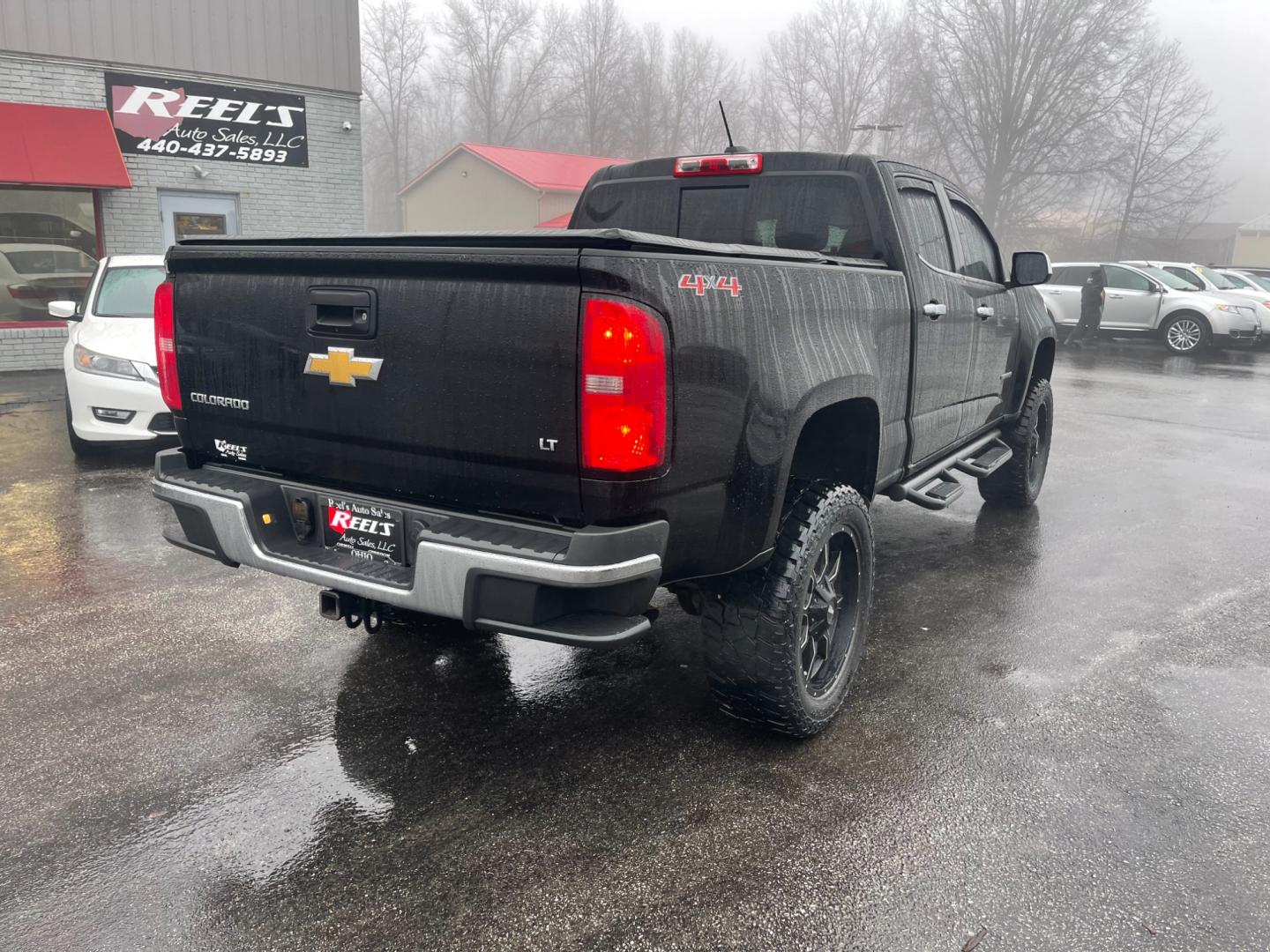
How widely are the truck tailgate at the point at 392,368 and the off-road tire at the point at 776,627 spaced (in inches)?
31.8

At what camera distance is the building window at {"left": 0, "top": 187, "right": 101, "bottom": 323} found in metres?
13.2

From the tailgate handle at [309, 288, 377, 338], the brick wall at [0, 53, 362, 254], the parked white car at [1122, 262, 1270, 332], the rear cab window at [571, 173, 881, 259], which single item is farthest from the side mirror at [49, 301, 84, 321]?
the parked white car at [1122, 262, 1270, 332]

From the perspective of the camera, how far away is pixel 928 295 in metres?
4.30

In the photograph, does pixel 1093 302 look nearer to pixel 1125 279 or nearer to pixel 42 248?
pixel 1125 279

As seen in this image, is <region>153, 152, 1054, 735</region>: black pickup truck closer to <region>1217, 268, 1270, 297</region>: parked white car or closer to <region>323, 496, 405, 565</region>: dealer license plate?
<region>323, 496, 405, 565</region>: dealer license plate

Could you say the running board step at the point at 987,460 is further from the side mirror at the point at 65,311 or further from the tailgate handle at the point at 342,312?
the side mirror at the point at 65,311

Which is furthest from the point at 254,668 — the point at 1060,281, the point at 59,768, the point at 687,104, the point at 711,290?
the point at 687,104

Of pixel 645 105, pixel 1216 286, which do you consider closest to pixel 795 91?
pixel 645 105

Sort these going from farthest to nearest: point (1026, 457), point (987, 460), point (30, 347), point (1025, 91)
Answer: point (1025, 91) → point (30, 347) → point (1026, 457) → point (987, 460)

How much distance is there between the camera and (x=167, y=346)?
3.46 metres

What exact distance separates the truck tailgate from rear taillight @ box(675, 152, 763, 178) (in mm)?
2060

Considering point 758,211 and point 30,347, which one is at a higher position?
point 758,211

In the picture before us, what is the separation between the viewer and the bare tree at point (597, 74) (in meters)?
67.9

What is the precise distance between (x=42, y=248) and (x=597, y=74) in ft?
198
